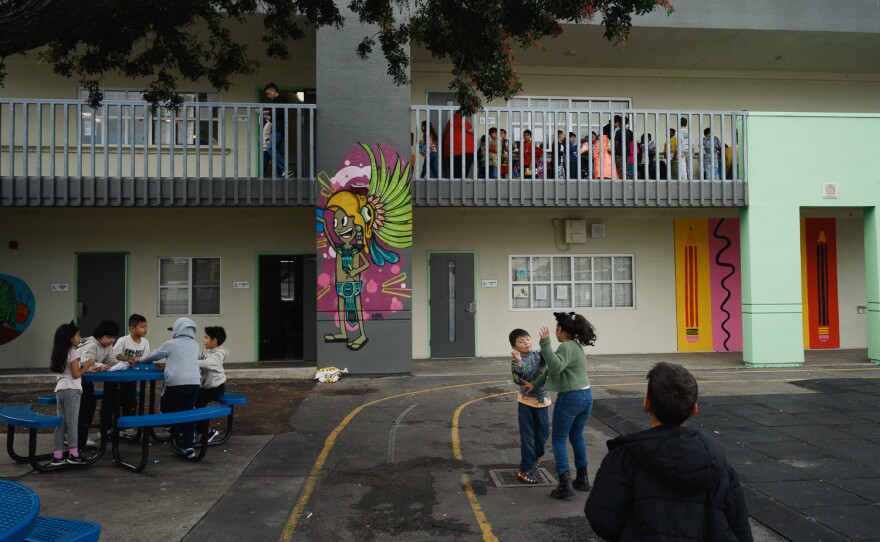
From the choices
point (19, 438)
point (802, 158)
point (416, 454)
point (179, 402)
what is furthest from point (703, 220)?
point (19, 438)

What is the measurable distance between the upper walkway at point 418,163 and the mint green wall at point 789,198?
1.71ft

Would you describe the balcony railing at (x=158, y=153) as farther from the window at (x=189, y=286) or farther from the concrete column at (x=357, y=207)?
the window at (x=189, y=286)

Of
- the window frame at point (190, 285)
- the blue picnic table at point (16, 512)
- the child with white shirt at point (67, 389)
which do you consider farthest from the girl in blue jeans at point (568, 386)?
the window frame at point (190, 285)

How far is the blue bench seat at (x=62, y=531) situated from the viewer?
356 centimetres

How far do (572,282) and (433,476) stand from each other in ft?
33.2

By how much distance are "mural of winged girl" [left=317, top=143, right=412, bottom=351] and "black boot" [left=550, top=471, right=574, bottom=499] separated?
7475mm

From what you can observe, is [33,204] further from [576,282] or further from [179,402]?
[576,282]

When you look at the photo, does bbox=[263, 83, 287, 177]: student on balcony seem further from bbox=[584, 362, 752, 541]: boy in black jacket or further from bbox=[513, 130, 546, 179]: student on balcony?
bbox=[584, 362, 752, 541]: boy in black jacket

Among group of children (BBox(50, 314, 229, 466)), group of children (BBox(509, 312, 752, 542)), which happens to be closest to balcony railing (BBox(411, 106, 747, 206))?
group of children (BBox(50, 314, 229, 466))

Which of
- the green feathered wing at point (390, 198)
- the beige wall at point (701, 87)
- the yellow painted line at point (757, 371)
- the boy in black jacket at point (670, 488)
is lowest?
the yellow painted line at point (757, 371)

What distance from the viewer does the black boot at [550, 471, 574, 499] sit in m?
5.50

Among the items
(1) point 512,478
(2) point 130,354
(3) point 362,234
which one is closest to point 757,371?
Answer: (3) point 362,234

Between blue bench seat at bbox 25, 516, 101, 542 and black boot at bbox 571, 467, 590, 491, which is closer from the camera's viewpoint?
blue bench seat at bbox 25, 516, 101, 542

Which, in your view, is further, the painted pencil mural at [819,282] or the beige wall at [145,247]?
the painted pencil mural at [819,282]
